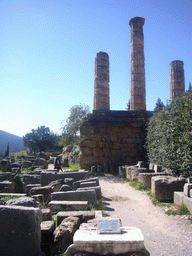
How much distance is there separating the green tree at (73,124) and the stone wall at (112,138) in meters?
1.39

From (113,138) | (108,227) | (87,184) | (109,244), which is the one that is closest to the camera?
(109,244)

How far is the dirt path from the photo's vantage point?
3.88 m

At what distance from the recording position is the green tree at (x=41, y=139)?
3844 cm

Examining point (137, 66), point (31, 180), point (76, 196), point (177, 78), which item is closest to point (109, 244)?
point (76, 196)

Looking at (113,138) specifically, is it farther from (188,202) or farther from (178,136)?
(188,202)

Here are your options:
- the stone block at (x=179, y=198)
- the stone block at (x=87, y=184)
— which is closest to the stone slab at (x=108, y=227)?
the stone block at (x=179, y=198)

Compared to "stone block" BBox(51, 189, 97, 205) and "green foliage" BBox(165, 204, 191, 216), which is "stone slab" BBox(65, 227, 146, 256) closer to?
"green foliage" BBox(165, 204, 191, 216)

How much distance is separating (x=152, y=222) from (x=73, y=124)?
37.9ft

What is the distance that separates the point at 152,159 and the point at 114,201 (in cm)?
493

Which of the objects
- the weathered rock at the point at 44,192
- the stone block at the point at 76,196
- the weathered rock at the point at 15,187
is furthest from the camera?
the weathered rock at the point at 15,187

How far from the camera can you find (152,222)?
5152mm

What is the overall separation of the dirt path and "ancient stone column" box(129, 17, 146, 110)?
9376 millimetres

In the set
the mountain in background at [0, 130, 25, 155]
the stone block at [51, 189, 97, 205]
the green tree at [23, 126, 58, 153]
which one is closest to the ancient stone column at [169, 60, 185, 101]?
the stone block at [51, 189, 97, 205]

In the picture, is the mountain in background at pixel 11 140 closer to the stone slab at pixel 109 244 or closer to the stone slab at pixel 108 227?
the stone slab at pixel 108 227
